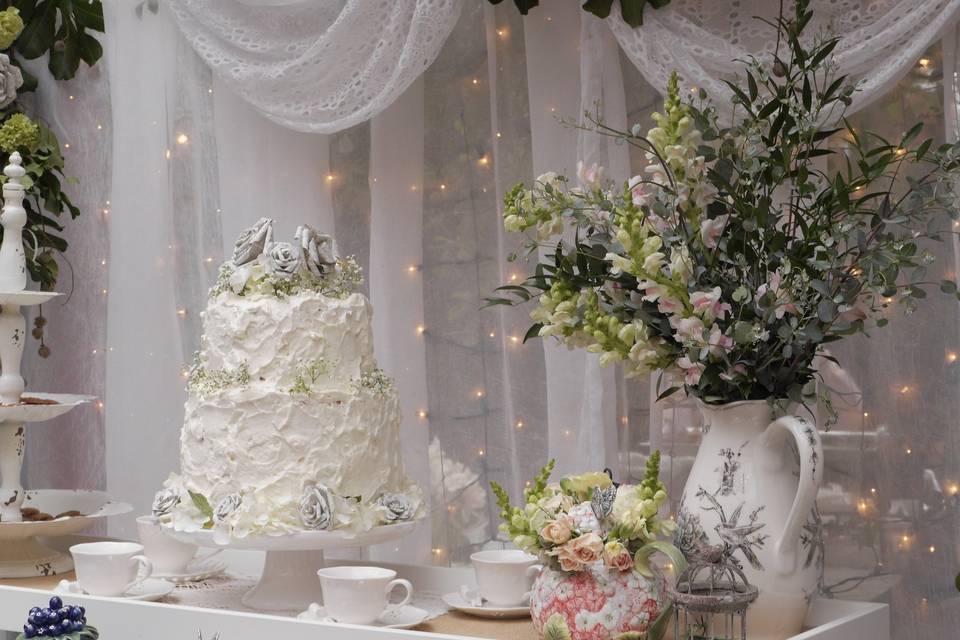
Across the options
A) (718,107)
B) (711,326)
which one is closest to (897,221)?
(711,326)

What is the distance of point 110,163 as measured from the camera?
279 cm

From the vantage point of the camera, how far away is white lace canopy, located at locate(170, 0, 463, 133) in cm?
224

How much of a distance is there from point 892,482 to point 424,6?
44.5 inches

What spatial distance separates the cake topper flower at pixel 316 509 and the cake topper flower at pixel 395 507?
0.32 ft

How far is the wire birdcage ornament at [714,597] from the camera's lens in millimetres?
1374

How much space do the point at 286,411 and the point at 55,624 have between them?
0.47m

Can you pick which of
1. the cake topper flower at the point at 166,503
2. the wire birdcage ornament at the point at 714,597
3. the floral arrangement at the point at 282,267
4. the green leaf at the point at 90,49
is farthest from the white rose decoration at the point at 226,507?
the green leaf at the point at 90,49

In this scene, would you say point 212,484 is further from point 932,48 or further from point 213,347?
point 932,48

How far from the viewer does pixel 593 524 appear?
145cm

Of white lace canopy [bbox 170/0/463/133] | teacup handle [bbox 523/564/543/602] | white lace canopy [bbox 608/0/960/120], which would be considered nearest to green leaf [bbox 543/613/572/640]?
teacup handle [bbox 523/564/543/602]

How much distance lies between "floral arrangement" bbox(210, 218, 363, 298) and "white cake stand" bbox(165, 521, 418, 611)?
0.34m

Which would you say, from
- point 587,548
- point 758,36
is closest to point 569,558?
point 587,548

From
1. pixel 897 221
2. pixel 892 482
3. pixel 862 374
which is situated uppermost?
pixel 897 221

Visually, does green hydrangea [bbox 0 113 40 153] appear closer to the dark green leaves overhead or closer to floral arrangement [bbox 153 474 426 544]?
the dark green leaves overhead
